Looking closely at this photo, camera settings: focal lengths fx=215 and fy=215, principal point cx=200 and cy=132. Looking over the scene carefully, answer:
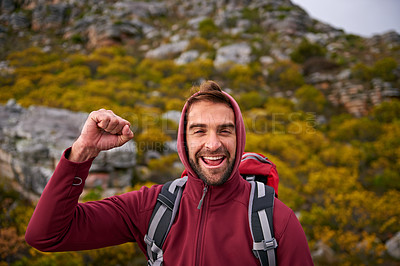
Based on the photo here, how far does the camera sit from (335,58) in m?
13.7

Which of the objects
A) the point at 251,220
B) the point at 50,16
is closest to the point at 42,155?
the point at 251,220

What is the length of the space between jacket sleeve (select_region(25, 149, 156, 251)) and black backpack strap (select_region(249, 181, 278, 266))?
1.75ft

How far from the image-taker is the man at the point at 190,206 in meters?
0.91

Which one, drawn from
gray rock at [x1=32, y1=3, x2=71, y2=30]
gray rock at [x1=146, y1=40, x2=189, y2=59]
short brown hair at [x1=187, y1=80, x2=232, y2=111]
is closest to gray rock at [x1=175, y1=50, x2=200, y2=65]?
gray rock at [x1=146, y1=40, x2=189, y2=59]

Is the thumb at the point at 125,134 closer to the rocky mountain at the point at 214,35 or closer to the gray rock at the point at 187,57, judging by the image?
the rocky mountain at the point at 214,35

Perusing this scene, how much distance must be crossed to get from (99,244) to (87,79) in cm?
1202

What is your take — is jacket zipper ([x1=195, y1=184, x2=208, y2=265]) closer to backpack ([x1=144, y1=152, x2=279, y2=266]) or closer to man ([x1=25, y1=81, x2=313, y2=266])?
man ([x1=25, y1=81, x2=313, y2=266])

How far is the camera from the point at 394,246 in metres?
3.41

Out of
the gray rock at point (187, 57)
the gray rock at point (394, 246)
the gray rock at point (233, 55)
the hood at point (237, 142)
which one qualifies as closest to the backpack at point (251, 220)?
the hood at point (237, 142)

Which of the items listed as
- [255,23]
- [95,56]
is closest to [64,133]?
[95,56]

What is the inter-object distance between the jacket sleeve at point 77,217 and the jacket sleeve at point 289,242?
644 mm

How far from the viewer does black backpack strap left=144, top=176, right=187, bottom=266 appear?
1050 mm

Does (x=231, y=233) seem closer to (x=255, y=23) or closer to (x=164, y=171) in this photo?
(x=164, y=171)

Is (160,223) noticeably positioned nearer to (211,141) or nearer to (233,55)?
(211,141)
